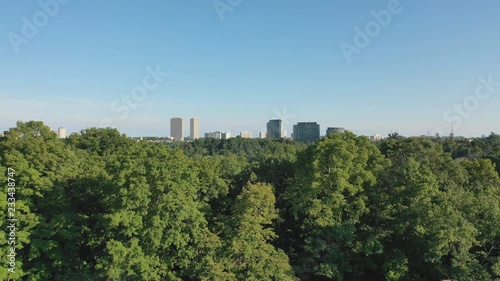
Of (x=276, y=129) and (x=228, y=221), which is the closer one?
(x=228, y=221)

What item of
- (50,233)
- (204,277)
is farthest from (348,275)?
(50,233)

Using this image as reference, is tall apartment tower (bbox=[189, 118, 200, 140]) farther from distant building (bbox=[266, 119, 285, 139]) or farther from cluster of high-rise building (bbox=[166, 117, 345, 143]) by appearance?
distant building (bbox=[266, 119, 285, 139])

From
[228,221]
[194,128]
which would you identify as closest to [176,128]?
[194,128]

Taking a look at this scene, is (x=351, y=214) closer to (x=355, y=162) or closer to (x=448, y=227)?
(x=355, y=162)

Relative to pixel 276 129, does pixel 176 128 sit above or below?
above

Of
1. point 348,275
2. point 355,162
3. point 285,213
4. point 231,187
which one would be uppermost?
point 355,162

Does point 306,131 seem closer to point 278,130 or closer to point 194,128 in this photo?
point 278,130
